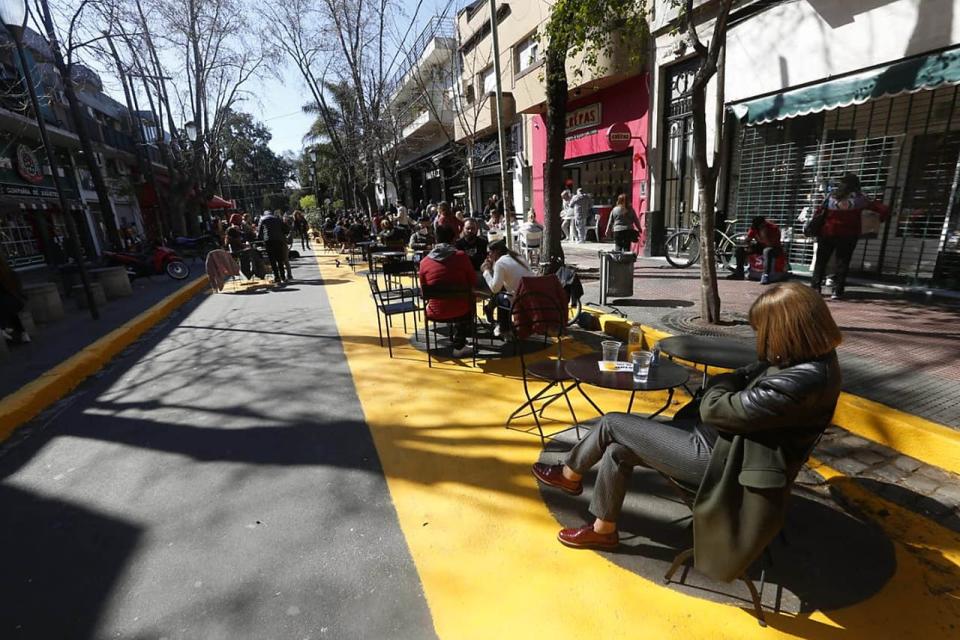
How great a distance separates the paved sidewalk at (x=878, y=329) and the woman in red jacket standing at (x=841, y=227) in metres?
0.48

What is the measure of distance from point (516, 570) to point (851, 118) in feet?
A: 31.2

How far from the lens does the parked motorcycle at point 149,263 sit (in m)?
12.0

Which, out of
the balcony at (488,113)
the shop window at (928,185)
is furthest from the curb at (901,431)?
the balcony at (488,113)

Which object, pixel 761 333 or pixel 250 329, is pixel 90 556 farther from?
pixel 250 329

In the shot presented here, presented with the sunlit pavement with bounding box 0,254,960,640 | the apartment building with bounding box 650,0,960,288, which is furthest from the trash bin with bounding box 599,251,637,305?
the apartment building with bounding box 650,0,960,288

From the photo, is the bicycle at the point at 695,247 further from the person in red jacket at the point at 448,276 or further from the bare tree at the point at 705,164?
the person in red jacket at the point at 448,276

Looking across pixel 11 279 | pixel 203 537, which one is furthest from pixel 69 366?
pixel 203 537

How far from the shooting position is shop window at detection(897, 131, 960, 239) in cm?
671

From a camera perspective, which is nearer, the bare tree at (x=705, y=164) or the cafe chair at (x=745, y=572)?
the cafe chair at (x=745, y=572)

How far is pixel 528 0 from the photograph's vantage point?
1614cm

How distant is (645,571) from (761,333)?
124 centimetres

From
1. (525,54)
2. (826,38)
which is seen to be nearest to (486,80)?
(525,54)

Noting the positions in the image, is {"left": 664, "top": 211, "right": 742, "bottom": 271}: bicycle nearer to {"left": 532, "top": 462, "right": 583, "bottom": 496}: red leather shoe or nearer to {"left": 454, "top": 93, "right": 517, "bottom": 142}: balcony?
{"left": 532, "top": 462, "right": 583, "bottom": 496}: red leather shoe

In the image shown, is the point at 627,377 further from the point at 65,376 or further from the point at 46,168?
the point at 46,168
